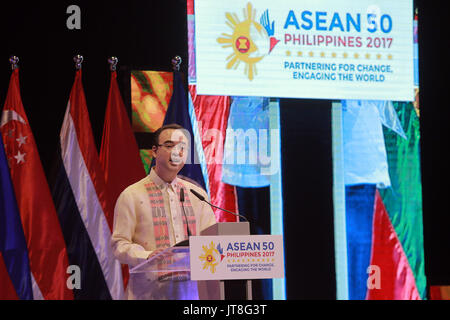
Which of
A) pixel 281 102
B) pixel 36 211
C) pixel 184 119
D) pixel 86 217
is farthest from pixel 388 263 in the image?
pixel 36 211

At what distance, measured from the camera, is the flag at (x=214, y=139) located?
634cm

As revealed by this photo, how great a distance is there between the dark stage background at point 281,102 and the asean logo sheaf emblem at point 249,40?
0.38 m

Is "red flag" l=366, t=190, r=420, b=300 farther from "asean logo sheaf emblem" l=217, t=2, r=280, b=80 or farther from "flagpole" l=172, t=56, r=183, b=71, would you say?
"flagpole" l=172, t=56, r=183, b=71

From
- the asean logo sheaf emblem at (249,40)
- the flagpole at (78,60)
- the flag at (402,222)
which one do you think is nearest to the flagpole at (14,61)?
the flagpole at (78,60)

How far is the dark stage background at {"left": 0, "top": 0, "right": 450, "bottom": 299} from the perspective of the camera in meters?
6.16

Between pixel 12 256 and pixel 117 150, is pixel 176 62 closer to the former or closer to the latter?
pixel 117 150

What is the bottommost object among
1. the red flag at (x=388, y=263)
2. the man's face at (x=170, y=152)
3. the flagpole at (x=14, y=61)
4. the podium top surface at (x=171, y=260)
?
the red flag at (x=388, y=263)

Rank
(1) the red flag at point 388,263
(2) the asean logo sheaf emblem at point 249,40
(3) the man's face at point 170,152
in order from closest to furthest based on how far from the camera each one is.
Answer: (3) the man's face at point 170,152 < (2) the asean logo sheaf emblem at point 249,40 < (1) the red flag at point 388,263

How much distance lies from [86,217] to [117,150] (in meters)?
0.59

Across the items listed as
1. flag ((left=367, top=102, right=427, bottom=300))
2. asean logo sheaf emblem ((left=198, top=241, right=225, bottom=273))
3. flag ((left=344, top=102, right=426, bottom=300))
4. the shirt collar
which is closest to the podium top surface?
asean logo sheaf emblem ((left=198, top=241, right=225, bottom=273))

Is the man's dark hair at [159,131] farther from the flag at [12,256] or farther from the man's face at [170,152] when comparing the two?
the flag at [12,256]

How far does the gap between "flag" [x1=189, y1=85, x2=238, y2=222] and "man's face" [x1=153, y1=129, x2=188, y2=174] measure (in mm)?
338

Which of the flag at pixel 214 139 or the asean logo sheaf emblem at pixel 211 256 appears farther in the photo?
the flag at pixel 214 139

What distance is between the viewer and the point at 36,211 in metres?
5.87
